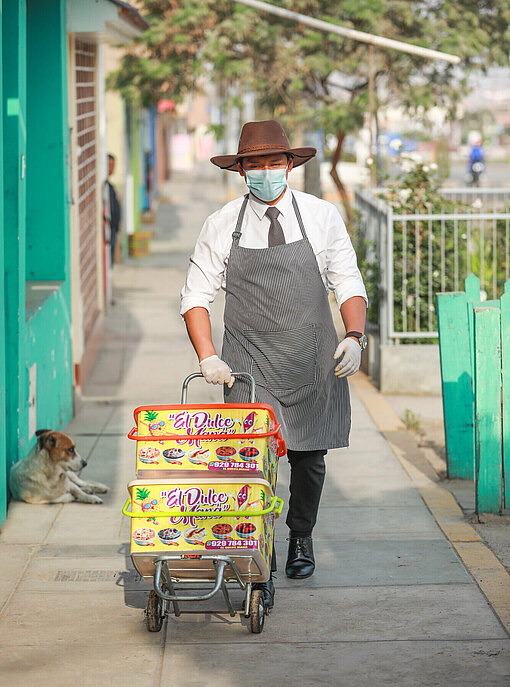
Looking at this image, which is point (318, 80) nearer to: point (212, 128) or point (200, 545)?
point (212, 128)

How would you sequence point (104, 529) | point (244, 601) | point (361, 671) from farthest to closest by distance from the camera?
point (104, 529), point (244, 601), point (361, 671)

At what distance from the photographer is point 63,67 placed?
8.47 meters

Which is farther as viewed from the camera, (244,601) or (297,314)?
(297,314)

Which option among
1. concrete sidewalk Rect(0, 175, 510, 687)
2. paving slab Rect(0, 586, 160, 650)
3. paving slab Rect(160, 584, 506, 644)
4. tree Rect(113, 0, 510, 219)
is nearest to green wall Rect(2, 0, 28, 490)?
concrete sidewalk Rect(0, 175, 510, 687)

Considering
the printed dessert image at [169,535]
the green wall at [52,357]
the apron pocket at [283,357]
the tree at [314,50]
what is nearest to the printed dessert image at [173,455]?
the printed dessert image at [169,535]

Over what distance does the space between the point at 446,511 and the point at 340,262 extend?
6.44 feet

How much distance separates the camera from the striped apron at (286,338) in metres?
4.77

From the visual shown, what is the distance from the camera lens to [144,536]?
4227 millimetres

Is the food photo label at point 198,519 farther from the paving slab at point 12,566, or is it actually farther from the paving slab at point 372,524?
the paving slab at point 372,524

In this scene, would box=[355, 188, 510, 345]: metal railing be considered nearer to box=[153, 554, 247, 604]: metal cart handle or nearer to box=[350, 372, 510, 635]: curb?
box=[350, 372, 510, 635]: curb

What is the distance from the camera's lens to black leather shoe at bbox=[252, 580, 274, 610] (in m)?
4.48

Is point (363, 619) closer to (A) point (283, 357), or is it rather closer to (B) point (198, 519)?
(B) point (198, 519)

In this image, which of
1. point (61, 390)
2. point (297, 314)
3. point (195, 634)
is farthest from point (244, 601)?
point (61, 390)

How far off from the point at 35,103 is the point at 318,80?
8.59m
